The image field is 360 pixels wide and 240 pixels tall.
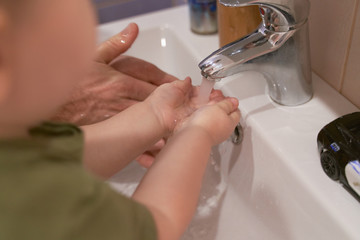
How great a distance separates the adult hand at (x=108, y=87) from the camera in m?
0.59

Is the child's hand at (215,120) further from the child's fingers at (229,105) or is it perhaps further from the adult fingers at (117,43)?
the adult fingers at (117,43)

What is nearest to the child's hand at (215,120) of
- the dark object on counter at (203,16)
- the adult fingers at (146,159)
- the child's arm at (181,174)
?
the child's arm at (181,174)

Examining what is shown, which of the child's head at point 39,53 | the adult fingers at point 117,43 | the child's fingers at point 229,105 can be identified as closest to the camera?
the child's head at point 39,53

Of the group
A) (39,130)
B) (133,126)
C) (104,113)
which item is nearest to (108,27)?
(104,113)

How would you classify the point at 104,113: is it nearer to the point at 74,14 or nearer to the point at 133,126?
the point at 133,126

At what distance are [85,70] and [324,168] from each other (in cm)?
26

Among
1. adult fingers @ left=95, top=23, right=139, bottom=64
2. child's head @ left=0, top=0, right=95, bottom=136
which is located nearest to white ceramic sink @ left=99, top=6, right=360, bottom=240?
adult fingers @ left=95, top=23, right=139, bottom=64

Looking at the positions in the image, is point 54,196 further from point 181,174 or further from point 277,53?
point 277,53

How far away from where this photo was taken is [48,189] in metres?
0.31

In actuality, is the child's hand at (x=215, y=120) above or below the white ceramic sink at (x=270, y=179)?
above

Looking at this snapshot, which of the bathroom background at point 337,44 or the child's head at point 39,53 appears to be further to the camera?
the bathroom background at point 337,44

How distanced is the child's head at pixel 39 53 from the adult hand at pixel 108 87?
0.27m

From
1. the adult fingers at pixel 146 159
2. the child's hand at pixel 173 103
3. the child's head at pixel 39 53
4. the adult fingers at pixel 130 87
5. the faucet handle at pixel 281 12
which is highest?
the child's head at pixel 39 53

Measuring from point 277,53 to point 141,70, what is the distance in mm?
209
